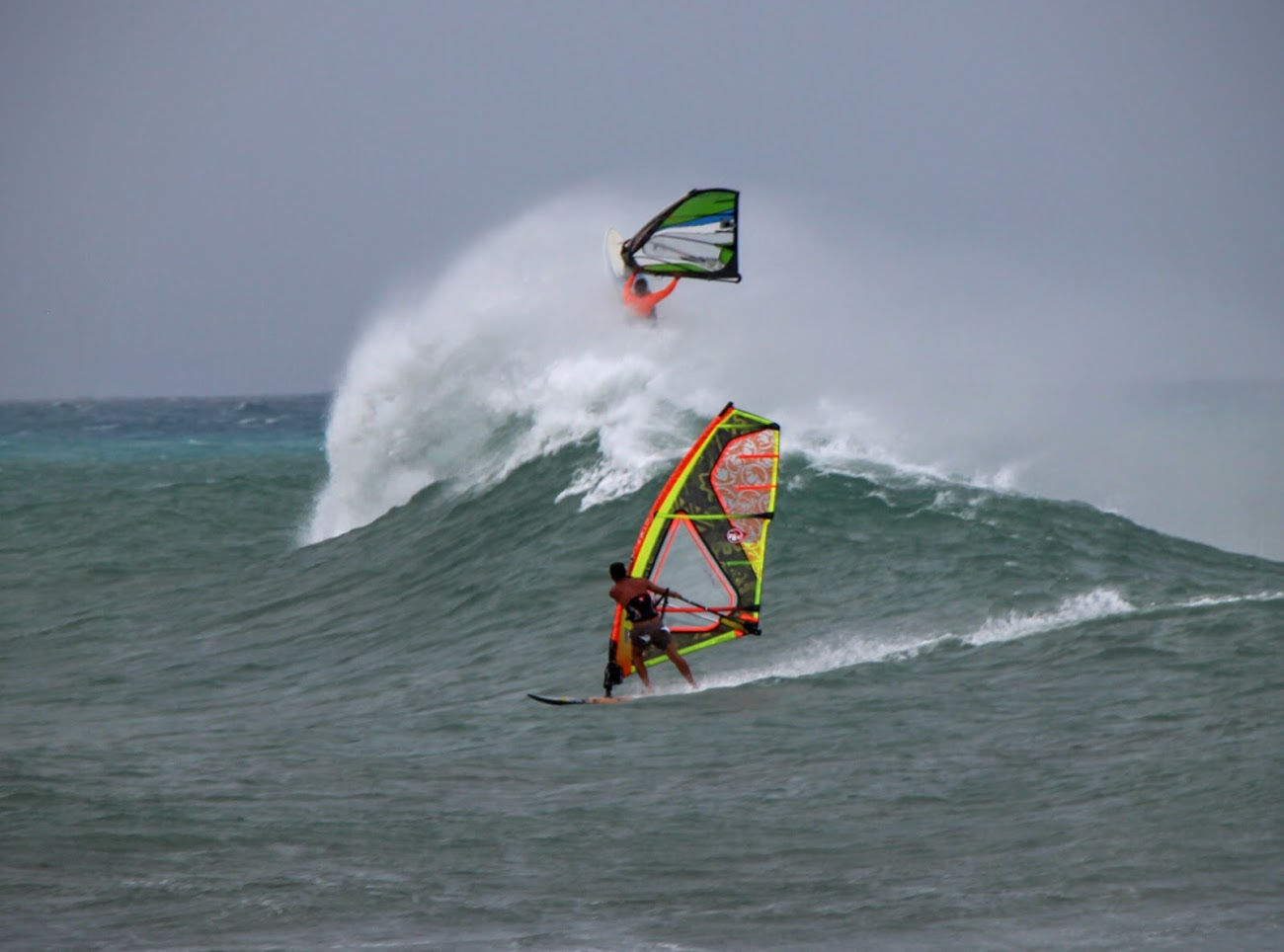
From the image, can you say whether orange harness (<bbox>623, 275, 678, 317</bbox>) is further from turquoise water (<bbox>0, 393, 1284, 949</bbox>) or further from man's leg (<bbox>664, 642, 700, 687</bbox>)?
man's leg (<bbox>664, 642, 700, 687</bbox>)

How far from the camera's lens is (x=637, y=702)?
9.98 m

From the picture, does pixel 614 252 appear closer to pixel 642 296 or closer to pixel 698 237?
pixel 642 296

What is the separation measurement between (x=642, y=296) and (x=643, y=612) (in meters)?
8.81

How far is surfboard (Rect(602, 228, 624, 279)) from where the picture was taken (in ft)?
60.3

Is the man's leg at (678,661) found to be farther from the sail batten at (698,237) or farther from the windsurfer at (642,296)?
the windsurfer at (642,296)

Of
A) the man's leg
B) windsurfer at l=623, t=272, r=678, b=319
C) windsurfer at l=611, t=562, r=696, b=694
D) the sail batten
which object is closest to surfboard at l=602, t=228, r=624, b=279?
windsurfer at l=623, t=272, r=678, b=319

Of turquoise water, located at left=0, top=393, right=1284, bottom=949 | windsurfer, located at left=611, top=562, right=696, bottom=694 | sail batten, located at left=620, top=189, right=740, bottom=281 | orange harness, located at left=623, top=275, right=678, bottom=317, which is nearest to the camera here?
turquoise water, located at left=0, top=393, right=1284, bottom=949

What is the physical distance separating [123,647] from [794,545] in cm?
606

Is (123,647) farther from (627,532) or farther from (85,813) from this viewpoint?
(85,813)

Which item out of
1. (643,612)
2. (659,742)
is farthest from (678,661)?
(659,742)

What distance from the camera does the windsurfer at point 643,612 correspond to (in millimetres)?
10078

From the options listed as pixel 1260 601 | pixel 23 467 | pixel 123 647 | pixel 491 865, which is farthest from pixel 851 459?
pixel 23 467

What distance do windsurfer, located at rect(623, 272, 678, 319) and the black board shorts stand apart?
8.72m

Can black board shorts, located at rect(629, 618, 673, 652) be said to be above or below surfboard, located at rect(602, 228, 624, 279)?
below
